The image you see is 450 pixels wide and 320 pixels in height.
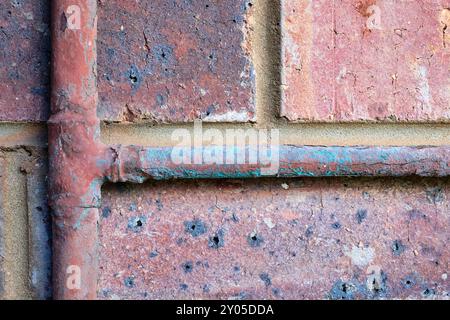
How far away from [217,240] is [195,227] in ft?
0.08

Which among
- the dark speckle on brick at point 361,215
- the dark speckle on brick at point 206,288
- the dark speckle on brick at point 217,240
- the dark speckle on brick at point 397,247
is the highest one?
the dark speckle on brick at point 361,215

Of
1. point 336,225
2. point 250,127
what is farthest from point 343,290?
point 250,127

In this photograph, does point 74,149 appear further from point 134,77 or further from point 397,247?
point 397,247

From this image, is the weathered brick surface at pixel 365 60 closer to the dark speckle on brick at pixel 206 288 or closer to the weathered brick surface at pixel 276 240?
the weathered brick surface at pixel 276 240

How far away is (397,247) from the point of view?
1.64ft

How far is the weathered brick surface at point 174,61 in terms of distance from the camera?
478mm

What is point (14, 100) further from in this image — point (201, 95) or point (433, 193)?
point (433, 193)

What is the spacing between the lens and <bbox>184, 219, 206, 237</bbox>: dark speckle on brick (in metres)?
0.49

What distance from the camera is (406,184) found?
0.50 m

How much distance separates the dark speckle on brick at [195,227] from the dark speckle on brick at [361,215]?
153 millimetres

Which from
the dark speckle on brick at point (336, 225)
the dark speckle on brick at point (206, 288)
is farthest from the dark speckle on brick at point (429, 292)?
the dark speckle on brick at point (206, 288)

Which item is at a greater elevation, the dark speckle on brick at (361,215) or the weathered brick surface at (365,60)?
the weathered brick surface at (365,60)

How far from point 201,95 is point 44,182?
170 mm

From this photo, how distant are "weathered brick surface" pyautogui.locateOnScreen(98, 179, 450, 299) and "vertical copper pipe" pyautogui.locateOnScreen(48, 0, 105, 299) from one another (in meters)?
0.04
